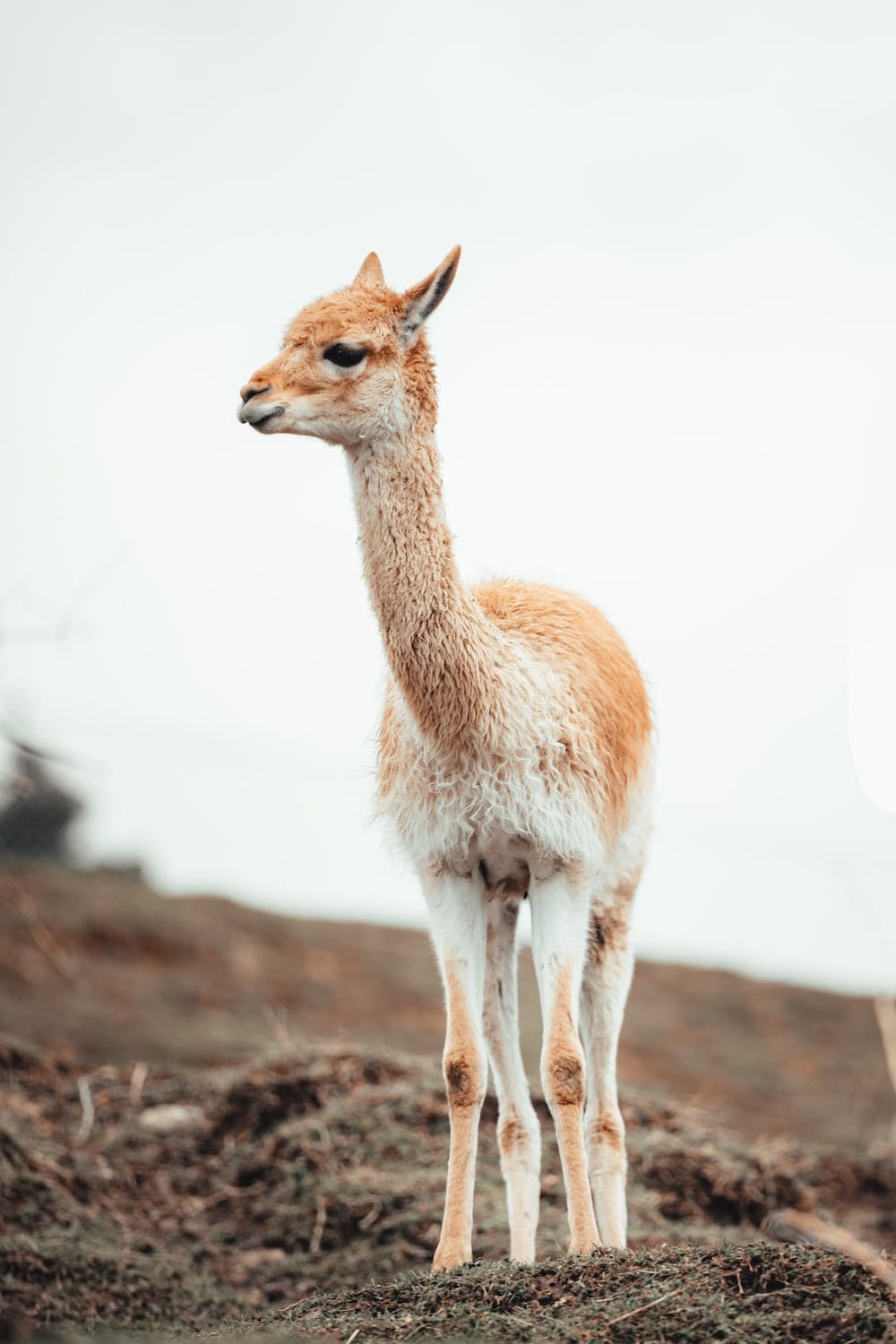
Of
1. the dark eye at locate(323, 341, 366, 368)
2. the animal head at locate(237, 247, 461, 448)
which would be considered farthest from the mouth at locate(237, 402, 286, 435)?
the dark eye at locate(323, 341, 366, 368)

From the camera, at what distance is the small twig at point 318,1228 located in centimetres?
759

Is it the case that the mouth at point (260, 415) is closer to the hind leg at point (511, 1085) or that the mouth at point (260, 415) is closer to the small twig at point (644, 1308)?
the hind leg at point (511, 1085)

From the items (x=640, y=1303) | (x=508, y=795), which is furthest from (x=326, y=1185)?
(x=640, y=1303)

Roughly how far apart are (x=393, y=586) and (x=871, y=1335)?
10.3ft

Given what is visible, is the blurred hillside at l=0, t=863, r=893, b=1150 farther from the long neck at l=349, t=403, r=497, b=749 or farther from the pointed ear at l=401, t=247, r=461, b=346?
the pointed ear at l=401, t=247, r=461, b=346

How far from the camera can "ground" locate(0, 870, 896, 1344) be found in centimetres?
466

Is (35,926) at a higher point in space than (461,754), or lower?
lower

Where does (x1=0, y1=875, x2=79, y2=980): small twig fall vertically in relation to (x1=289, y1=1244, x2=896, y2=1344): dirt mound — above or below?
above

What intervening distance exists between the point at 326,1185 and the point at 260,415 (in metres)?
4.69

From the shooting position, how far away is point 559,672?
632cm

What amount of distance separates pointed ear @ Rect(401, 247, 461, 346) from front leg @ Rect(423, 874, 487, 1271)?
2.33m

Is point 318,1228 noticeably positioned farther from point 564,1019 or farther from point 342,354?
point 342,354

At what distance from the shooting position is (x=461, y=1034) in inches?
233

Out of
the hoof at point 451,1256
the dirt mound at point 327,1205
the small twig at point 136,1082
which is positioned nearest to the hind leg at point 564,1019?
the hoof at point 451,1256
